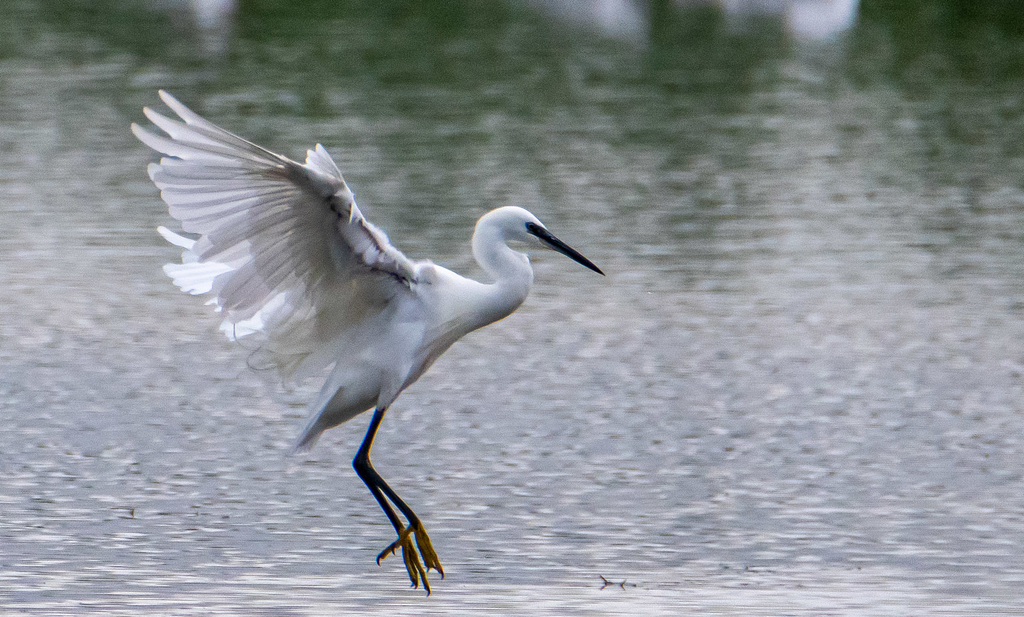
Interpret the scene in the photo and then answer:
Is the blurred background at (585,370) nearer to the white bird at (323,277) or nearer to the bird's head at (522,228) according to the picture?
the white bird at (323,277)

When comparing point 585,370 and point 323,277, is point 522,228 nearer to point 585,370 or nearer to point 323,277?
point 323,277

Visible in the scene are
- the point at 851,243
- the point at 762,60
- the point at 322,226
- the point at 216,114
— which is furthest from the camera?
the point at 762,60

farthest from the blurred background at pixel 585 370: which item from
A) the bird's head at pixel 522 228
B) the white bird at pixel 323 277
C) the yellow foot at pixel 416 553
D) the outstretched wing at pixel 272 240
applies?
the bird's head at pixel 522 228

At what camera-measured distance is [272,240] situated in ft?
19.8

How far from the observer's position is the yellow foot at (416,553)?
20.7ft

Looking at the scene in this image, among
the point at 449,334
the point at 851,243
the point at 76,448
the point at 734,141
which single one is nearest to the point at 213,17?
the point at 734,141

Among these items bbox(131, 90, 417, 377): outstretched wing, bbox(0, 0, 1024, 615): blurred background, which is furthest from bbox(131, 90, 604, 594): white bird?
bbox(0, 0, 1024, 615): blurred background

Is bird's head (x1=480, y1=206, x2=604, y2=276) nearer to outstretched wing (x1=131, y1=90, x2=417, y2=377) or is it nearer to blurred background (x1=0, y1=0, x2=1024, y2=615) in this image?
outstretched wing (x1=131, y1=90, x2=417, y2=377)

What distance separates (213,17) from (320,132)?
11005mm

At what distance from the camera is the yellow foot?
632 centimetres

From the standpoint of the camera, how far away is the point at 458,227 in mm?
12906

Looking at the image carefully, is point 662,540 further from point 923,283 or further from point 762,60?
point 762,60

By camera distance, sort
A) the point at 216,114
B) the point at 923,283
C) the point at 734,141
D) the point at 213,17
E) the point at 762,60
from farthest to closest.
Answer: the point at 213,17
the point at 762,60
the point at 216,114
the point at 734,141
the point at 923,283

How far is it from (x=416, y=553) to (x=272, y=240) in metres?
1.20
